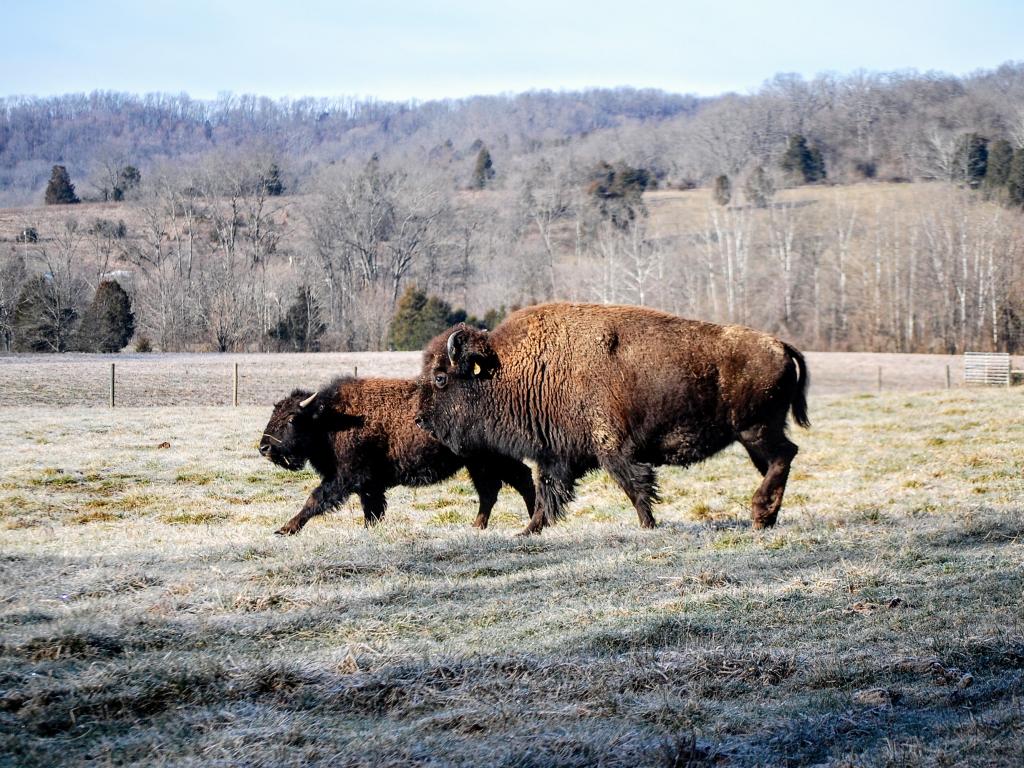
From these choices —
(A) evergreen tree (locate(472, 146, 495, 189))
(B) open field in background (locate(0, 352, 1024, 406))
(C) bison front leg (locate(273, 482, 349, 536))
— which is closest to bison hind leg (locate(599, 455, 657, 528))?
(C) bison front leg (locate(273, 482, 349, 536))

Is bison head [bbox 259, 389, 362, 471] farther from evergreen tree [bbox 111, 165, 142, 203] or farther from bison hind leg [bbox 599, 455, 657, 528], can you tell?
evergreen tree [bbox 111, 165, 142, 203]

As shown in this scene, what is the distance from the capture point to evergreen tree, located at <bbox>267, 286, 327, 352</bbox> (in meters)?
56.7

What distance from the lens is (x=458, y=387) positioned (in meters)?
11.9

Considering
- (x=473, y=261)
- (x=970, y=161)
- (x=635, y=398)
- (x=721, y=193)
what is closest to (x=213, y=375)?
Answer: (x=635, y=398)

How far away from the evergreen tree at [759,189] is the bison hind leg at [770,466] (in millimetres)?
92459

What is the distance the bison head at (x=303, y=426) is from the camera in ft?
41.6

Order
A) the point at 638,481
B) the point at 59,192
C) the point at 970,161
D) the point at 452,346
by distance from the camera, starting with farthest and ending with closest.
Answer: the point at 59,192 < the point at 970,161 < the point at 452,346 < the point at 638,481

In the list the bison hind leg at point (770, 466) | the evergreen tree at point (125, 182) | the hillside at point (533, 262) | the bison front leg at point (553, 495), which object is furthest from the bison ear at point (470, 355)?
the evergreen tree at point (125, 182)

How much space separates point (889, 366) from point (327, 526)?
47432mm

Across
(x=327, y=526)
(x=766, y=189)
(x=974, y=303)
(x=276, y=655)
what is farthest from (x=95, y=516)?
(x=766, y=189)

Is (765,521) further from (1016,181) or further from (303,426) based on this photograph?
(1016,181)

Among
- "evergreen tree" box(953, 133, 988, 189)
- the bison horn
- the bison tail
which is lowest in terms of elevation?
the bison tail

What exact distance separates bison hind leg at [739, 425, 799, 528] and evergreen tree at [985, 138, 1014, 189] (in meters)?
88.4

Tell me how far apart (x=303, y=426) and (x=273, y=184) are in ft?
251
